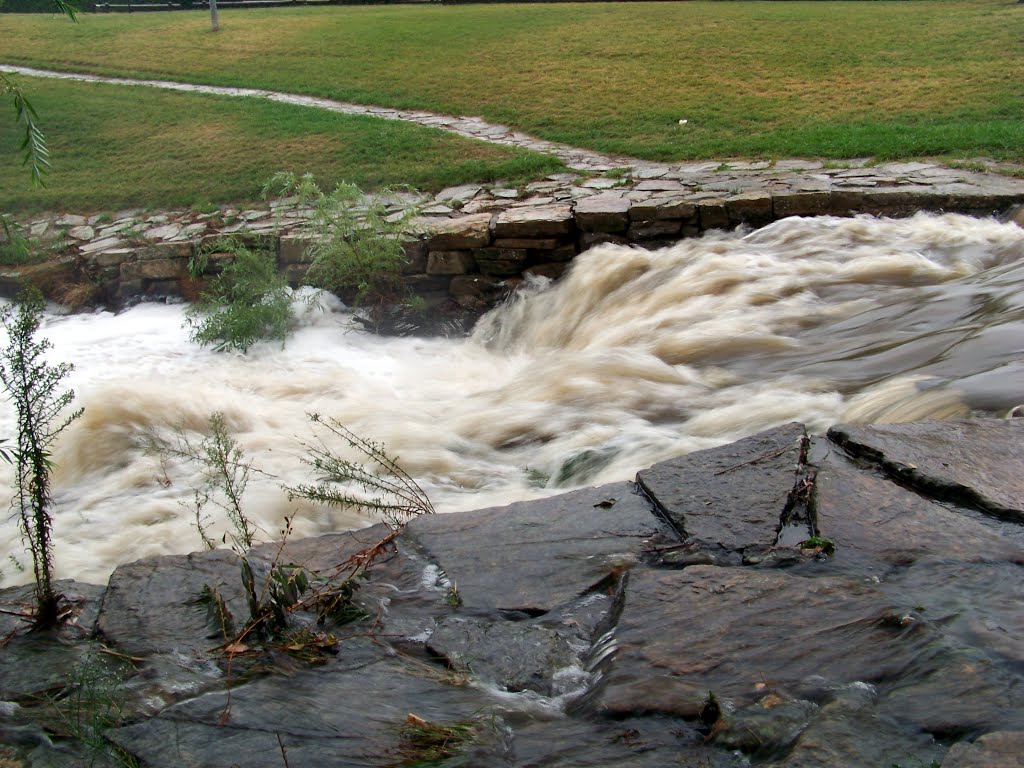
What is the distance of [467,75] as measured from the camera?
1484 cm

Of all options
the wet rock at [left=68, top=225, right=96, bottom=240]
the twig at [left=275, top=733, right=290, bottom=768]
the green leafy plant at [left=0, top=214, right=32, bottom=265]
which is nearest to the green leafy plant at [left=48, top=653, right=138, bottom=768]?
the twig at [left=275, top=733, right=290, bottom=768]

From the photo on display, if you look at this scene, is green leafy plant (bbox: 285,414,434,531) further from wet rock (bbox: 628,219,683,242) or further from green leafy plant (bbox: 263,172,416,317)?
wet rock (bbox: 628,219,683,242)

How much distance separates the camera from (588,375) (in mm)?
5543

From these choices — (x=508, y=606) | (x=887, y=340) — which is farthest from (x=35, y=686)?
(x=887, y=340)

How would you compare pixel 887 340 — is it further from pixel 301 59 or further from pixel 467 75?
pixel 301 59

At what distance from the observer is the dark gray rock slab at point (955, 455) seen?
2994 millimetres

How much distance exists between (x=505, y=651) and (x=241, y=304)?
19.1ft

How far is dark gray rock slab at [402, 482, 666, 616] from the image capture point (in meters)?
2.93

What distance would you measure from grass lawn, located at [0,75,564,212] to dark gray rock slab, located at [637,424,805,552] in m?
6.45

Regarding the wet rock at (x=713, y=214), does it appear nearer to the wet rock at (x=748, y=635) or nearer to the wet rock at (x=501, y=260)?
the wet rock at (x=501, y=260)

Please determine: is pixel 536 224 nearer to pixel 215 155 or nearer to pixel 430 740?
pixel 215 155

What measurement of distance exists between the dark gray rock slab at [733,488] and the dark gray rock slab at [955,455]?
0.25 m

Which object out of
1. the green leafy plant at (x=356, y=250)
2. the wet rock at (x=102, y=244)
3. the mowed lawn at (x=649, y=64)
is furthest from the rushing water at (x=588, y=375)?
the mowed lawn at (x=649, y=64)

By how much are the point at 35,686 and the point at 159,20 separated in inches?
912
